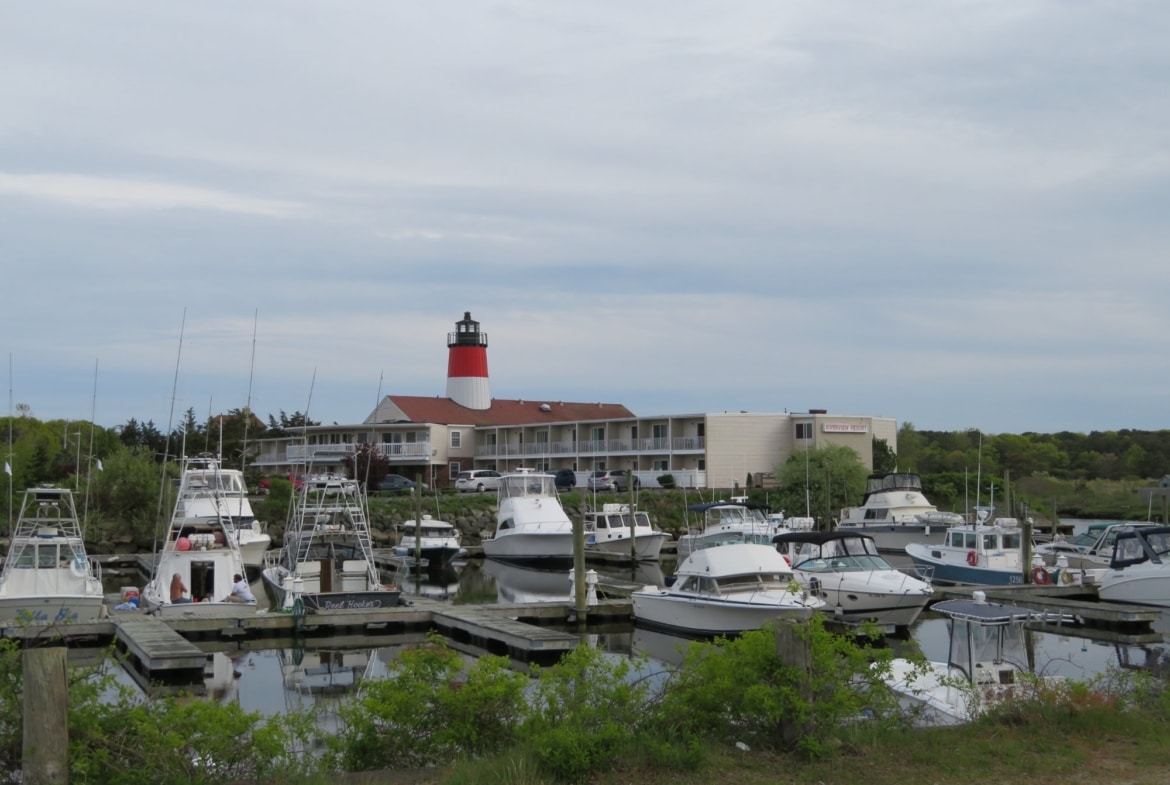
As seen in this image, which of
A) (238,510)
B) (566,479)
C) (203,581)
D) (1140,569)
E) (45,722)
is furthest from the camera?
(566,479)

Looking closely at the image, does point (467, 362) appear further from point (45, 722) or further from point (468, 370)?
point (45, 722)

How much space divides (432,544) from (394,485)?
993 inches

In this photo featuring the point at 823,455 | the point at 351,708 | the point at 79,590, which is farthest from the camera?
the point at 823,455

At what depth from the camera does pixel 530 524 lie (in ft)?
161

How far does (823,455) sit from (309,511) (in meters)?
38.5

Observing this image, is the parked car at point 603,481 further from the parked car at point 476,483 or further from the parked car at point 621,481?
the parked car at point 476,483

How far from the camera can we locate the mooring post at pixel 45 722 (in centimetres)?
902

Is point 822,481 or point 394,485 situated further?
point 394,485

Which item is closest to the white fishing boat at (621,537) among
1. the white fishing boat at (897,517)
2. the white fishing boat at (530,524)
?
the white fishing boat at (530,524)

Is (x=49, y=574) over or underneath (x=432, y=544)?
over

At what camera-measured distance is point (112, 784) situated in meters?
8.99

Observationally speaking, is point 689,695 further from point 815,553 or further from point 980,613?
point 815,553

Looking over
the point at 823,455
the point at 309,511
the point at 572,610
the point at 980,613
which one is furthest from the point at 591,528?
the point at 980,613

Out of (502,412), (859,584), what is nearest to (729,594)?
(859,584)
